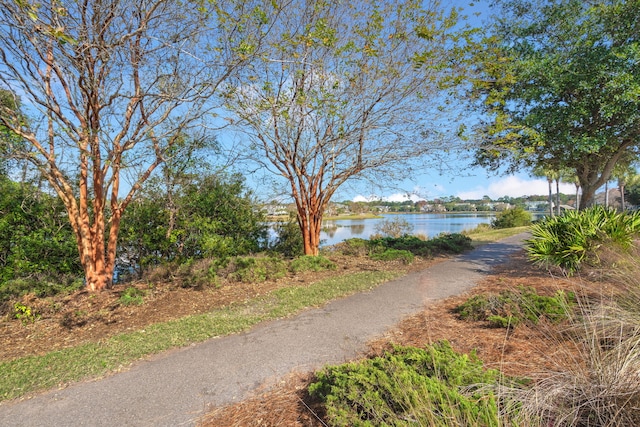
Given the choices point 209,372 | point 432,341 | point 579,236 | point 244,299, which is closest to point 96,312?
point 244,299

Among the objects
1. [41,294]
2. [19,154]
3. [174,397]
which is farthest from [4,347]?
[174,397]

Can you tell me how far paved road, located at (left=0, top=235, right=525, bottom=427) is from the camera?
294 centimetres

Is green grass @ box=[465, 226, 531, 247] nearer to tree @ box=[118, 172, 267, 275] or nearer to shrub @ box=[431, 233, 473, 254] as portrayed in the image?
shrub @ box=[431, 233, 473, 254]

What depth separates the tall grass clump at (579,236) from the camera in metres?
6.80

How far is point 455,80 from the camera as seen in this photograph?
8.30m

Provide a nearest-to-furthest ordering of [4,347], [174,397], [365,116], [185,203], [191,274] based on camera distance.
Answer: [174,397]
[4,347]
[191,274]
[365,116]
[185,203]

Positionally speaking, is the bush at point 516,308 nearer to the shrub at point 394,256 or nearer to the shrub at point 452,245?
the shrub at point 394,256

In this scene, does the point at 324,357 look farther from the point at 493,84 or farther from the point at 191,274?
the point at 493,84

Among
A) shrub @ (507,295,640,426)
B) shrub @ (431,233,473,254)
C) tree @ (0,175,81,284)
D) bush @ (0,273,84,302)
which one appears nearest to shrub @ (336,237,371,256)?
shrub @ (431,233,473,254)

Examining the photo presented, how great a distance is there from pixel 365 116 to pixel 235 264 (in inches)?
202

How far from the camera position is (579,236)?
6988mm

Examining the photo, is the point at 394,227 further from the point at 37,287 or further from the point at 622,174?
the point at 37,287

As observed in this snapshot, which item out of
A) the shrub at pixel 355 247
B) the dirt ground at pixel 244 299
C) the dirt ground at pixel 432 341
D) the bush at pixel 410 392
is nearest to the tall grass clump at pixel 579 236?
the dirt ground at pixel 244 299

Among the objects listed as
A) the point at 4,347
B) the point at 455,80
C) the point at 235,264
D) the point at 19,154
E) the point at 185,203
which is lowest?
the point at 4,347
